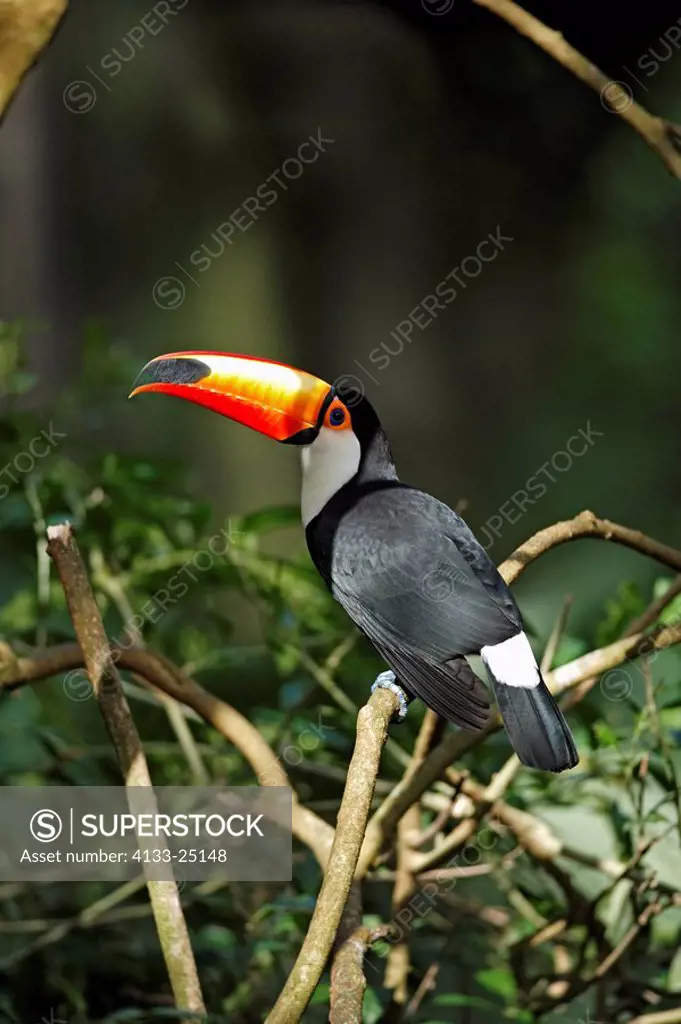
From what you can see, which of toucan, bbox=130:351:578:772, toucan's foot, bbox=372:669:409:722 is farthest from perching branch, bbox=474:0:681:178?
toucan's foot, bbox=372:669:409:722

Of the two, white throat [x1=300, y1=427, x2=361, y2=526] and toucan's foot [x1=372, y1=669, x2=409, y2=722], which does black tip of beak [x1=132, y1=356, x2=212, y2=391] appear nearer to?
white throat [x1=300, y1=427, x2=361, y2=526]

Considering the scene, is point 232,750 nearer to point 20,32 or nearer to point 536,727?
point 536,727

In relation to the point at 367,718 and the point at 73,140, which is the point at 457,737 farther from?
the point at 73,140

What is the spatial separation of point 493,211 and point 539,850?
11.7 ft

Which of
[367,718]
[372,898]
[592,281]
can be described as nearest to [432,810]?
[372,898]

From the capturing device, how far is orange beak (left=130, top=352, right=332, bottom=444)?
1977 mm

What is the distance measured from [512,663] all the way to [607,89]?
0.88 metres

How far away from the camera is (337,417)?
84.1 inches

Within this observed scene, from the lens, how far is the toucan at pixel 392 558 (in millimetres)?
1572

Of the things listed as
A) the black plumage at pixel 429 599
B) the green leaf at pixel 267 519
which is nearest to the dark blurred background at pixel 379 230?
the green leaf at pixel 267 519

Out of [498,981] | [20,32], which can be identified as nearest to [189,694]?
[498,981]

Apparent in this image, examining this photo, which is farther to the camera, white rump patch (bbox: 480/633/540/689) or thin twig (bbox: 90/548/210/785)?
thin twig (bbox: 90/548/210/785)

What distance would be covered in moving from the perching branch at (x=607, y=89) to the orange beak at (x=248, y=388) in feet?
2.16

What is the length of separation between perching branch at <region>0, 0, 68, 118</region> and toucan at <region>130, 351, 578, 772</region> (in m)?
0.46
